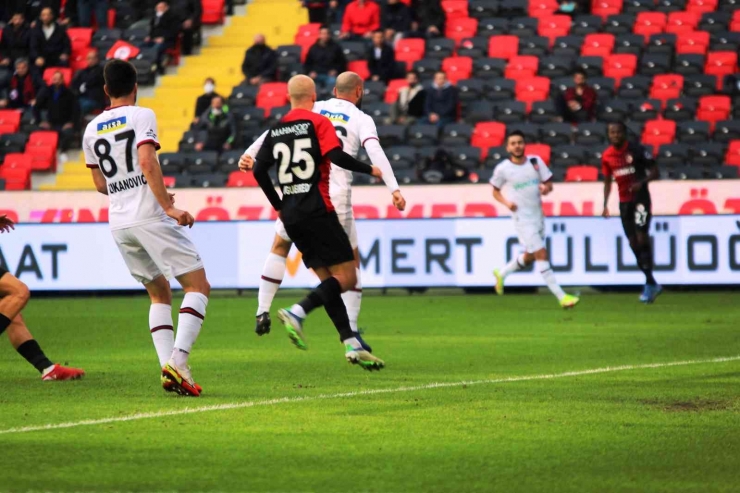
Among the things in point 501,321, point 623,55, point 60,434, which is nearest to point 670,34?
point 623,55

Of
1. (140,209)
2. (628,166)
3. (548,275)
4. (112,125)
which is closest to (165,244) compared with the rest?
(140,209)

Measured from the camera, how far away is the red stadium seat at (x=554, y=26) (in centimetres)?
2456

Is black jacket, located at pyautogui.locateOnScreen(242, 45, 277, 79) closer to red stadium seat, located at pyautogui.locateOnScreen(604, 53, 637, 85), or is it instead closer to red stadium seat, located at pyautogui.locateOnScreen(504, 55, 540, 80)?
red stadium seat, located at pyautogui.locateOnScreen(504, 55, 540, 80)

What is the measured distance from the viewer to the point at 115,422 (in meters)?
7.08

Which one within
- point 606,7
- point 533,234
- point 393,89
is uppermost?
point 606,7

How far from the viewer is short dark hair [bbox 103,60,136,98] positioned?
821 cm

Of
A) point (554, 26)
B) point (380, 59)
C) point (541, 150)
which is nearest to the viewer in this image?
point (541, 150)

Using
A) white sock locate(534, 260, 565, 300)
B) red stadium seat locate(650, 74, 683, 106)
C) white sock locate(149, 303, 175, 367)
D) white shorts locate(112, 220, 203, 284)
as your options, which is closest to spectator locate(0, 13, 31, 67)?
red stadium seat locate(650, 74, 683, 106)

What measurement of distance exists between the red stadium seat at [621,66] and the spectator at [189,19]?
28.5 ft

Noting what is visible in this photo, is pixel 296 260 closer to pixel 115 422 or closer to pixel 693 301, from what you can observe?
pixel 693 301

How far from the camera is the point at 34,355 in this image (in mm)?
9320

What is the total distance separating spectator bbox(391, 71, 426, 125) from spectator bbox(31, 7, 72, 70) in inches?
293

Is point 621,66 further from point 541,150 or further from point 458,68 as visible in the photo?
point 541,150

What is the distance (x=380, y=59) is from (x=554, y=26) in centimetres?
337
